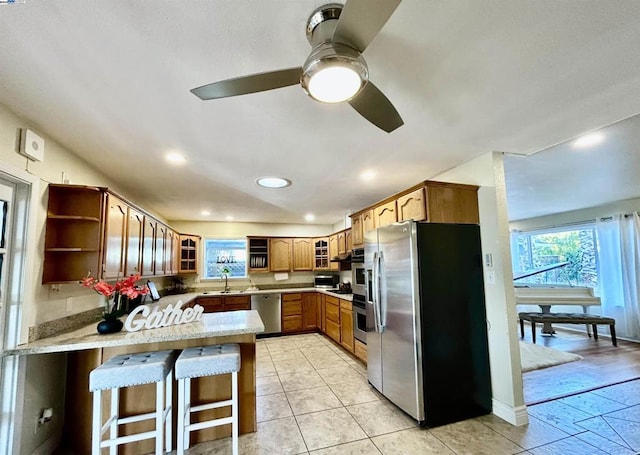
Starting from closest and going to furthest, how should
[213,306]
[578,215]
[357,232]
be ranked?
[357,232] < [213,306] < [578,215]

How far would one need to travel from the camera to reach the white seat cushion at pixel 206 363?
2094mm

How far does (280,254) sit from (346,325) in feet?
7.97

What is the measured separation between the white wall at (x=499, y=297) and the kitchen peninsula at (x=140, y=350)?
217 centimetres

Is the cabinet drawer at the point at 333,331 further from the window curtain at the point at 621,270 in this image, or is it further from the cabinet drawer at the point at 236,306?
the window curtain at the point at 621,270

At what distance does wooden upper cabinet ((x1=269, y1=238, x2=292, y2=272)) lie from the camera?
20.8ft

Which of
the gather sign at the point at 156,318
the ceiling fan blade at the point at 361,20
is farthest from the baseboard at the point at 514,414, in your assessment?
the ceiling fan blade at the point at 361,20

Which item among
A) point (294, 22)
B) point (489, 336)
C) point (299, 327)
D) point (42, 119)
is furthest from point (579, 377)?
point (42, 119)

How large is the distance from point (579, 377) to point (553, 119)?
3.23 meters

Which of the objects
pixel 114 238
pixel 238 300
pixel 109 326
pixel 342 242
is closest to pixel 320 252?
pixel 342 242

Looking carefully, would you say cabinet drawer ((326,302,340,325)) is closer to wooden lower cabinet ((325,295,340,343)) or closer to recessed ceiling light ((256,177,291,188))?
wooden lower cabinet ((325,295,340,343))

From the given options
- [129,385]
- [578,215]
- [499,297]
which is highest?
[578,215]

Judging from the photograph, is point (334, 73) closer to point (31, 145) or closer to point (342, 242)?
point (31, 145)

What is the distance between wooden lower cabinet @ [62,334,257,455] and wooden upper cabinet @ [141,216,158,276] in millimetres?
1238

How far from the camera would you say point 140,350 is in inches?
93.7
